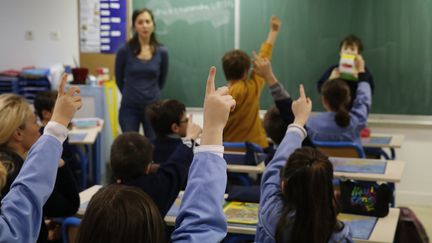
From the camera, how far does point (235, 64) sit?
434cm

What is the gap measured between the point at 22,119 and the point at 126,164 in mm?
577

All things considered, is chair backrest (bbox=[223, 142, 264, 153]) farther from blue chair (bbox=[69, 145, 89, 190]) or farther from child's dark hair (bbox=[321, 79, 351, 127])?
blue chair (bbox=[69, 145, 89, 190])

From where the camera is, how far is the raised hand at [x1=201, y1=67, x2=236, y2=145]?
1212mm

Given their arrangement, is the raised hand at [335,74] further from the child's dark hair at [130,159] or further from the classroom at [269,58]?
the child's dark hair at [130,159]

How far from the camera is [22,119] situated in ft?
7.30

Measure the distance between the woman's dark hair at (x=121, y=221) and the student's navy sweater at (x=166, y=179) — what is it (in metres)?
1.36

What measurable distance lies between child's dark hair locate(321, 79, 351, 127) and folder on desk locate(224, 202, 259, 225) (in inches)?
54.3

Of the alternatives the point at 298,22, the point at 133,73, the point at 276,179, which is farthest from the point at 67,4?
the point at 276,179

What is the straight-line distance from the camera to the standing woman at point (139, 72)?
16.8 feet

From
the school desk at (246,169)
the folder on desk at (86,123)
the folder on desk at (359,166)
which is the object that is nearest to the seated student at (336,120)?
the folder on desk at (359,166)

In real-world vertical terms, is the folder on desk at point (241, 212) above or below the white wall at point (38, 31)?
below

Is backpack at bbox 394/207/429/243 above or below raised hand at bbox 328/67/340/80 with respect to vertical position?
below

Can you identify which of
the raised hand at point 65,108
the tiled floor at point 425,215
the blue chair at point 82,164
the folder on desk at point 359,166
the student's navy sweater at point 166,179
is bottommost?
the tiled floor at point 425,215

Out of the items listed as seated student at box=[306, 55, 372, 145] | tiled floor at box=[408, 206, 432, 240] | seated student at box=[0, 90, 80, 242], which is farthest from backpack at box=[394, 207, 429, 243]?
seated student at box=[0, 90, 80, 242]
